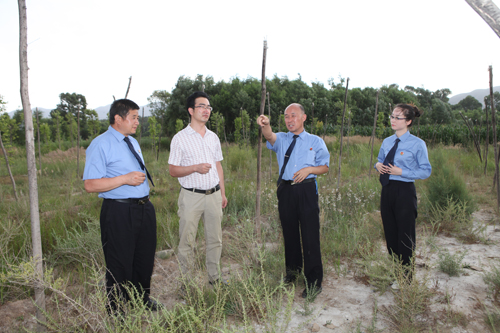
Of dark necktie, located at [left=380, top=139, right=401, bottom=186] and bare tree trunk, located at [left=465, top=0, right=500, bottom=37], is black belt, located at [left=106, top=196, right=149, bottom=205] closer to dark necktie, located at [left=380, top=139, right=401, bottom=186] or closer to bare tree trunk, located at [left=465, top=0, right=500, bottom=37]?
dark necktie, located at [left=380, top=139, right=401, bottom=186]

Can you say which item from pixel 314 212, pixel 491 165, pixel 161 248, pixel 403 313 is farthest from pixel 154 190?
pixel 491 165

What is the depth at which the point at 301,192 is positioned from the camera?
3.19m

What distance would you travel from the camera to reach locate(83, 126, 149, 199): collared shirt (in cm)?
250

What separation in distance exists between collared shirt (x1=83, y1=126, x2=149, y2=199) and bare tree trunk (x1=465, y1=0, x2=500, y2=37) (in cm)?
254

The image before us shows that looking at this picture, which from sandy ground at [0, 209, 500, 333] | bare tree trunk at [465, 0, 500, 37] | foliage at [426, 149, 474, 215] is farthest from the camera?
foliage at [426, 149, 474, 215]

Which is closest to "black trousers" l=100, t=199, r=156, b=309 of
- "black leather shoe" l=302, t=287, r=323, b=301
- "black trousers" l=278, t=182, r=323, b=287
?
"black trousers" l=278, t=182, r=323, b=287

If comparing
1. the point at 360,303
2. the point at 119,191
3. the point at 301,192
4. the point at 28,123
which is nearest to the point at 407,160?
the point at 301,192

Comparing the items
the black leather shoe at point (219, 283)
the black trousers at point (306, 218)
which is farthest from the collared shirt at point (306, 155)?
the black leather shoe at point (219, 283)

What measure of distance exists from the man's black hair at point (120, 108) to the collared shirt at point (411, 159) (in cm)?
270

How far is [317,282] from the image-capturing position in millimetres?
3223

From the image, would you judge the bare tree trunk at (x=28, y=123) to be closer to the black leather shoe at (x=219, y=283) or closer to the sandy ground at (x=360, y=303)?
the sandy ground at (x=360, y=303)

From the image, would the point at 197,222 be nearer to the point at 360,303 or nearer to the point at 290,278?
the point at 290,278

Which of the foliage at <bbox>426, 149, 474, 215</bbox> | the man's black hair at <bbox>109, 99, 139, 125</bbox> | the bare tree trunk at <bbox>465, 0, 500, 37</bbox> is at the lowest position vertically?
the foliage at <bbox>426, 149, 474, 215</bbox>

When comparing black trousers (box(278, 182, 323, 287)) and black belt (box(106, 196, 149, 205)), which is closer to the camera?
black belt (box(106, 196, 149, 205))
